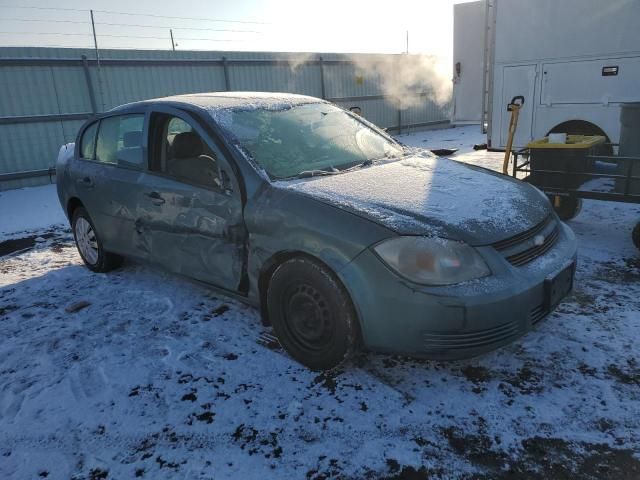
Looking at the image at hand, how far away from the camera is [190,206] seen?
10.8 ft

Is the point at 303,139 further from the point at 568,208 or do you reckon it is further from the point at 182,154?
the point at 568,208

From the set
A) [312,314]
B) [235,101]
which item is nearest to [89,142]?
[235,101]

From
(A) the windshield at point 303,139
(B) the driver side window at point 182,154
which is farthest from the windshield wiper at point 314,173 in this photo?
(B) the driver side window at point 182,154

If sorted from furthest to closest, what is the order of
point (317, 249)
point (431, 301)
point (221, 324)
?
point (221, 324) → point (317, 249) → point (431, 301)

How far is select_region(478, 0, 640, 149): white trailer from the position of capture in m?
5.97

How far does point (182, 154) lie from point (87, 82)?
9903mm

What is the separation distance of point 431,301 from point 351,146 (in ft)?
5.48

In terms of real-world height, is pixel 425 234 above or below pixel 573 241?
above

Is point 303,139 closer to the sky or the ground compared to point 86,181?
closer to the sky

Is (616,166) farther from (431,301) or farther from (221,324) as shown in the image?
(221,324)

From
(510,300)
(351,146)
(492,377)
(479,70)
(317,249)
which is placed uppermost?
(479,70)

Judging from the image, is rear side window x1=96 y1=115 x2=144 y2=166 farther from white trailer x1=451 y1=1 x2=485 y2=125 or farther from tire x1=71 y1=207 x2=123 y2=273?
white trailer x1=451 y1=1 x2=485 y2=125

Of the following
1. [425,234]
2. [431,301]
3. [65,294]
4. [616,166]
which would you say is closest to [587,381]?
[431,301]

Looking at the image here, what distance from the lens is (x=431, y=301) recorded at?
92.0 inches
